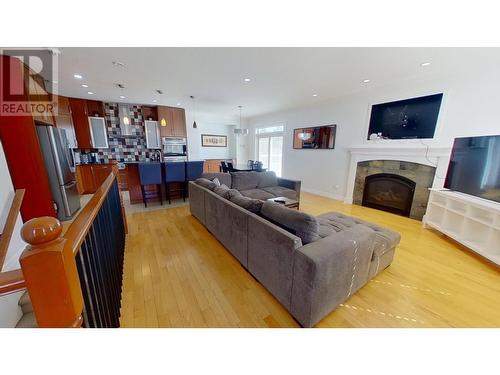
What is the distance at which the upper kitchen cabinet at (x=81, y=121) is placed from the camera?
477cm

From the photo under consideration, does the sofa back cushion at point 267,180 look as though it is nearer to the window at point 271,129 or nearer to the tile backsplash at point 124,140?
the window at point 271,129

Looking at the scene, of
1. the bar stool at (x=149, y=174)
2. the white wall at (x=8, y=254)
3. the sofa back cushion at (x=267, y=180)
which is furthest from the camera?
the sofa back cushion at (x=267, y=180)

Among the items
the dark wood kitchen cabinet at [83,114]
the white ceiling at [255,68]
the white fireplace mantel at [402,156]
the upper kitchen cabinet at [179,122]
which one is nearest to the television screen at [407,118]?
the white fireplace mantel at [402,156]

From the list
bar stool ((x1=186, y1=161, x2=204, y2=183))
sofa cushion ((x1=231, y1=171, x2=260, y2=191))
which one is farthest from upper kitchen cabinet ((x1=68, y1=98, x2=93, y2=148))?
sofa cushion ((x1=231, y1=171, x2=260, y2=191))

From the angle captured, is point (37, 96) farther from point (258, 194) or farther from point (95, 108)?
point (258, 194)

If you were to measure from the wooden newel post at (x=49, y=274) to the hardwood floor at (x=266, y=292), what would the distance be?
1.16m

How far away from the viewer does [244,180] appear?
4.02m

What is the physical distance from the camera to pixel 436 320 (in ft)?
4.76

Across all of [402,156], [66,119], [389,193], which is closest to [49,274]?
[402,156]

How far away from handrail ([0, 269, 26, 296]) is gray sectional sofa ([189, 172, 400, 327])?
124cm

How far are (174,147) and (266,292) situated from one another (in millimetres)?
5633

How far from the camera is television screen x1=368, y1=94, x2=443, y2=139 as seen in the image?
3.22 metres
